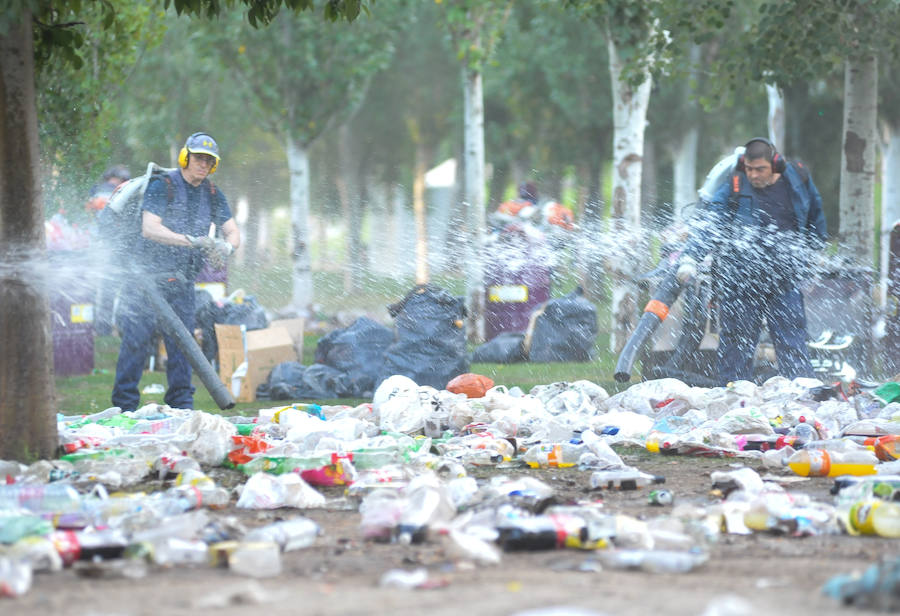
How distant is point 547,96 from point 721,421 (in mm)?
24366

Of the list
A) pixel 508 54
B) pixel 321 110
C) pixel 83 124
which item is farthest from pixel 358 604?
pixel 508 54

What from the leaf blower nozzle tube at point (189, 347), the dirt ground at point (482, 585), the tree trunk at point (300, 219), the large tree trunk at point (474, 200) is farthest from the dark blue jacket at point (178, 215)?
the tree trunk at point (300, 219)

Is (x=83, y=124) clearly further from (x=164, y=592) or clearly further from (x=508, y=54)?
(x=508, y=54)

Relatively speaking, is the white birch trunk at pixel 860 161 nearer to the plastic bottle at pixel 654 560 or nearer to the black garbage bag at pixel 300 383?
the black garbage bag at pixel 300 383

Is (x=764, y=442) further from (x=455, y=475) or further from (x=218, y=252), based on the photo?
(x=218, y=252)

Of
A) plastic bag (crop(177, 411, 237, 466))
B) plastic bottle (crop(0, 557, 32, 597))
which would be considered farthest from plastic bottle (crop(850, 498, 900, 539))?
plastic bag (crop(177, 411, 237, 466))

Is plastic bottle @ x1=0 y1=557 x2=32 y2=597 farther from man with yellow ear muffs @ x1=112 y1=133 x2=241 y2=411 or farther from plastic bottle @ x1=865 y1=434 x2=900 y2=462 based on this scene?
man with yellow ear muffs @ x1=112 y1=133 x2=241 y2=411

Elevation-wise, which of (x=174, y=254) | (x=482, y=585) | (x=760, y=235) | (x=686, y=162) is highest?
(x=686, y=162)

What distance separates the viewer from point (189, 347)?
762cm

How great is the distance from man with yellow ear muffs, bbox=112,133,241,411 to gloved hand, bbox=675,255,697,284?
121 inches

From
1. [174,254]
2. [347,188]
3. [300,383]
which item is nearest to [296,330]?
[300,383]

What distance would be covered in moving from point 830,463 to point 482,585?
2.68 metres

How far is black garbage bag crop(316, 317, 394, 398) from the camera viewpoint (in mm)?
9891

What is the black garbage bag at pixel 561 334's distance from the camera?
12.0m
